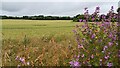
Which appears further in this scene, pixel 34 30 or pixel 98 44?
pixel 34 30

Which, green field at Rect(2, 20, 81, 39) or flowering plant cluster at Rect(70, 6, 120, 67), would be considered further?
green field at Rect(2, 20, 81, 39)

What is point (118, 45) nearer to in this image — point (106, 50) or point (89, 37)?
point (106, 50)

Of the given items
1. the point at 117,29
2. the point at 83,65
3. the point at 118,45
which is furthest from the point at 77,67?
the point at 117,29

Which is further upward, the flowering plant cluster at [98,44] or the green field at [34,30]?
the flowering plant cluster at [98,44]

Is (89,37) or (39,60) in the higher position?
(89,37)

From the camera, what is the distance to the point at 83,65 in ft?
13.8

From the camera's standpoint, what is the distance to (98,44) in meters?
4.62

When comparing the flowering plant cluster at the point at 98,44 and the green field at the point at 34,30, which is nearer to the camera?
the flowering plant cluster at the point at 98,44

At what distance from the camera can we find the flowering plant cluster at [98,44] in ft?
13.8

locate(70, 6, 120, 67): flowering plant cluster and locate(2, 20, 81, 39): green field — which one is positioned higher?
locate(70, 6, 120, 67): flowering plant cluster

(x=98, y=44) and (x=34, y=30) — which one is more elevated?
(x=98, y=44)

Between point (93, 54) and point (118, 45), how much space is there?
17.1 inches

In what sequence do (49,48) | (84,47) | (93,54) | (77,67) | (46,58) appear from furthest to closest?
(49,48), (46,58), (84,47), (93,54), (77,67)

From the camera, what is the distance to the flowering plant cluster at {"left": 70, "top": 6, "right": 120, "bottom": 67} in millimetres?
4203
